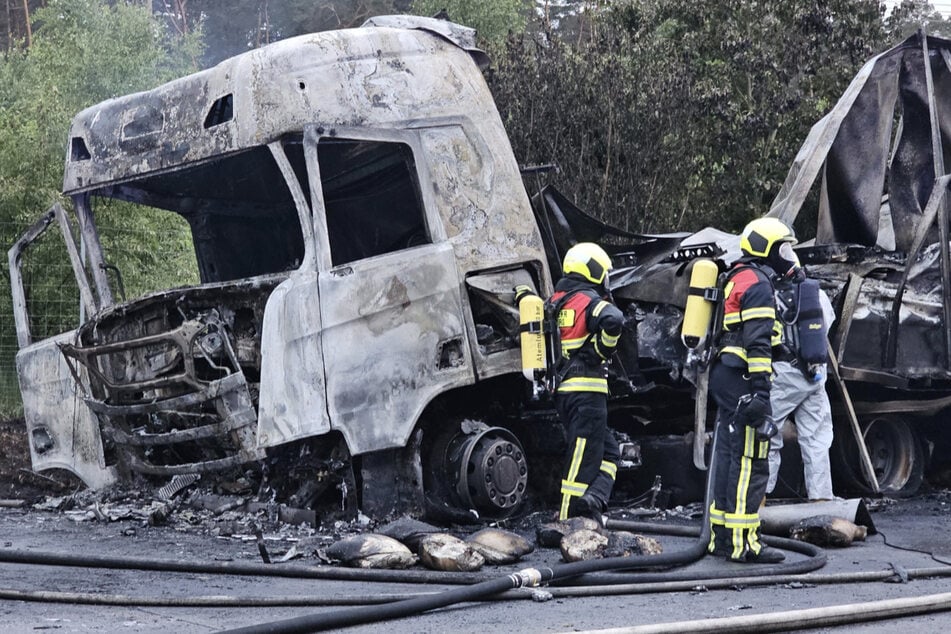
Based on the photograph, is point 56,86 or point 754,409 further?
point 56,86

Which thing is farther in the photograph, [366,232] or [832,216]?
[832,216]

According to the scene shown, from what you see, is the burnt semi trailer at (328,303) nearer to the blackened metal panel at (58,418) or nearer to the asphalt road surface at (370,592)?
the blackened metal panel at (58,418)

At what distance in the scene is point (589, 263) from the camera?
7684 mm

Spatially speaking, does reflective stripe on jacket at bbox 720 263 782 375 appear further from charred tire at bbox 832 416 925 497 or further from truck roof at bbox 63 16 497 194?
charred tire at bbox 832 416 925 497

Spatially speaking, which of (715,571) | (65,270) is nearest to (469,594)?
(715,571)

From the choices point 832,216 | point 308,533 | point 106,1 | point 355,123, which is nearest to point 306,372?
point 308,533

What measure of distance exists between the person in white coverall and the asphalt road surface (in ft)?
1.99

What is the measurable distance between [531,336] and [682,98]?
8134 mm

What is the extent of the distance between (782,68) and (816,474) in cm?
913

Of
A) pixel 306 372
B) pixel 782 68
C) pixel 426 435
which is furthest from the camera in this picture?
pixel 782 68

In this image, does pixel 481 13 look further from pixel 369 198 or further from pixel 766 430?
pixel 766 430

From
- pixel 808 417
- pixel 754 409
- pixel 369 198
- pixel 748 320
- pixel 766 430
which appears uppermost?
pixel 369 198

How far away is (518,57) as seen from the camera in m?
14.8

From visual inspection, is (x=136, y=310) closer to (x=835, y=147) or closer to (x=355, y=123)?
(x=355, y=123)
